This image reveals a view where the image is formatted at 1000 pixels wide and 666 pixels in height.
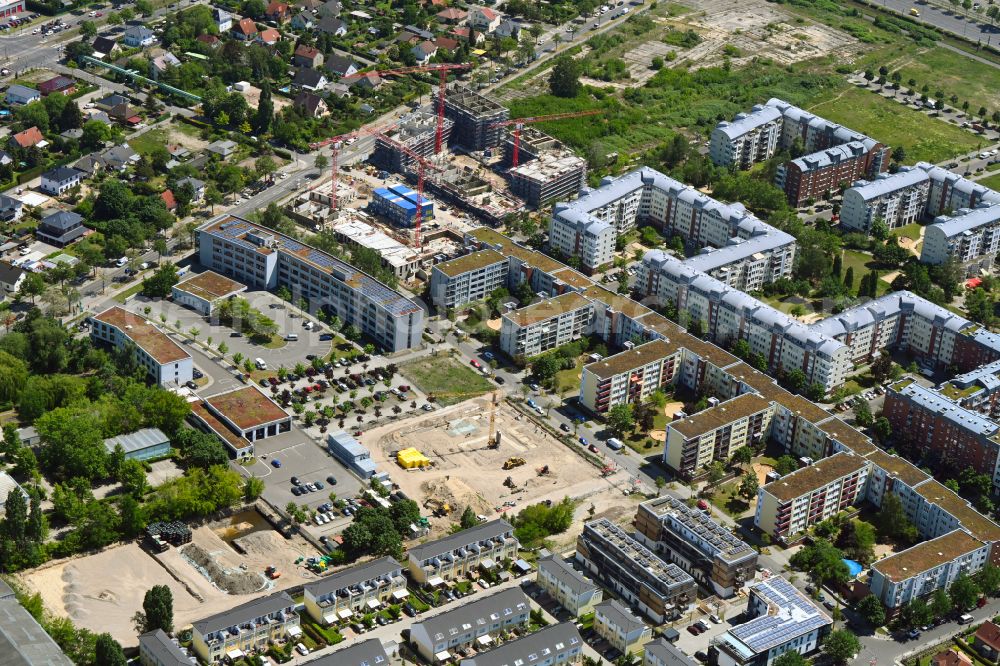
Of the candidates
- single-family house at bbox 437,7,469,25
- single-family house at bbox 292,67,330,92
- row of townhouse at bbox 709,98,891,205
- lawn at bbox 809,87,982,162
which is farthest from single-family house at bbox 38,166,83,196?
lawn at bbox 809,87,982,162

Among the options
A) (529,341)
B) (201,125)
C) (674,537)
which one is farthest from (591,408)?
(201,125)

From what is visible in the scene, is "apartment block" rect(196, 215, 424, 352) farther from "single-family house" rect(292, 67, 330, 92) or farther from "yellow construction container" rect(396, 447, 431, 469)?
"single-family house" rect(292, 67, 330, 92)

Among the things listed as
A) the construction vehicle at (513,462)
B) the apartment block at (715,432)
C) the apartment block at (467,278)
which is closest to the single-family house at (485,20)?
the apartment block at (467,278)

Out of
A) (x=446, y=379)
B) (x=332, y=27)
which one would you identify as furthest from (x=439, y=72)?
(x=446, y=379)

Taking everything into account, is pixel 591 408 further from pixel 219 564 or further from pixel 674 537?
pixel 219 564

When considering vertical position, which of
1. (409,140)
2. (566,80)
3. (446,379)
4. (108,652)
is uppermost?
(409,140)

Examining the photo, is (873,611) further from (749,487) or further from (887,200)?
(887,200)
